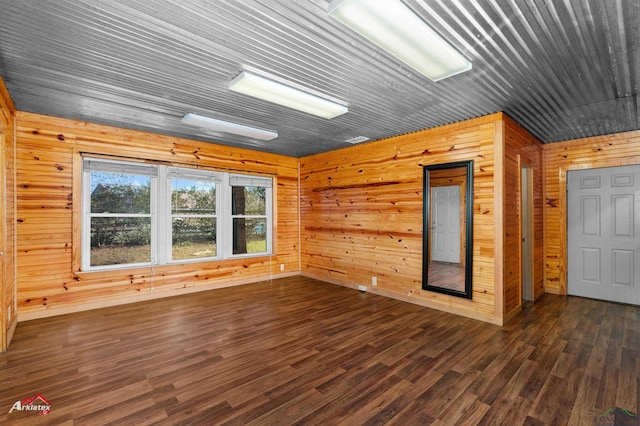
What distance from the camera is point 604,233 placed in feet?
15.1

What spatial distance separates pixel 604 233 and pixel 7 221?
→ 26.4 feet

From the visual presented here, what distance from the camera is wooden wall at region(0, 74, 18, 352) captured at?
292cm

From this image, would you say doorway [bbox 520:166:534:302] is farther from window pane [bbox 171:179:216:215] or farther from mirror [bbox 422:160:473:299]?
window pane [bbox 171:179:216:215]

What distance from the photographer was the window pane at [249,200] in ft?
19.1

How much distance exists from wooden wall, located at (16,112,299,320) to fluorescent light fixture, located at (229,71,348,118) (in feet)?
8.70

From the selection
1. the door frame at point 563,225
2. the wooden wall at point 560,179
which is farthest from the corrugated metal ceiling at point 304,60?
the door frame at point 563,225

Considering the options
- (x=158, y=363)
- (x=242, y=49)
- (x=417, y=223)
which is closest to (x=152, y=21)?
(x=242, y=49)

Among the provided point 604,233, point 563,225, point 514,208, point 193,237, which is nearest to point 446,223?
point 563,225

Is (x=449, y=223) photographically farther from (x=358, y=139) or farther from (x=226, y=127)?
(x=226, y=127)

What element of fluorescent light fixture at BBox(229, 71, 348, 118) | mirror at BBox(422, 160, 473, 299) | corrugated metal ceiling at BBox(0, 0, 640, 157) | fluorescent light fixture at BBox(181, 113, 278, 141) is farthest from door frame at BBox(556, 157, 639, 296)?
fluorescent light fixture at BBox(181, 113, 278, 141)

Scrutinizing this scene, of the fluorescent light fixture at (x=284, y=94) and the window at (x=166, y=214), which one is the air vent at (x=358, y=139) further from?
the window at (x=166, y=214)

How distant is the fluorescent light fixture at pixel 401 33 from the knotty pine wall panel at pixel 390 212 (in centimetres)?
171

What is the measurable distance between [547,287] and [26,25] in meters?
7.28

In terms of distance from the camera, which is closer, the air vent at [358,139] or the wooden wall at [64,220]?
the wooden wall at [64,220]
